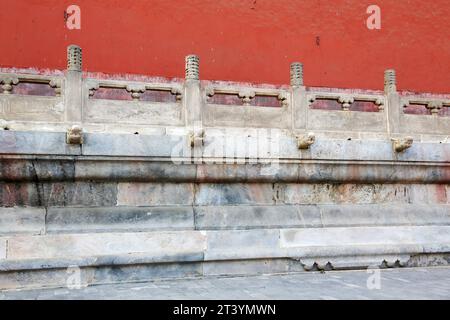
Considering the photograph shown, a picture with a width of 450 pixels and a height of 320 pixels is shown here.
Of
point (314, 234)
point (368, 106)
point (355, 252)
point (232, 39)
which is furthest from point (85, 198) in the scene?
point (368, 106)

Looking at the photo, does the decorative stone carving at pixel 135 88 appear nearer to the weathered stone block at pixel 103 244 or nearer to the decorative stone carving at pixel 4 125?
the decorative stone carving at pixel 4 125

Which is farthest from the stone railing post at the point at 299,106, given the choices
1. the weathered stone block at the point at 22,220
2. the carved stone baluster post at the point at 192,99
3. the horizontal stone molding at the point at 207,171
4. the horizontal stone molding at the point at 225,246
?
the weathered stone block at the point at 22,220

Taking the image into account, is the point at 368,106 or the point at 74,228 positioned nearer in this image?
the point at 74,228

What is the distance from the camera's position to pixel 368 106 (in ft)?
26.0

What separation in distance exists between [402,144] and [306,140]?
130cm

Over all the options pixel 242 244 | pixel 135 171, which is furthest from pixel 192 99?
pixel 242 244

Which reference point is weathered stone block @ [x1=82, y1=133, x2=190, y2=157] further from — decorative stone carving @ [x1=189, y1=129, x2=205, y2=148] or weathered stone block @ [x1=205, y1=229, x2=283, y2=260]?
weathered stone block @ [x1=205, y1=229, x2=283, y2=260]

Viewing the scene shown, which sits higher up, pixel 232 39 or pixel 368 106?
pixel 232 39

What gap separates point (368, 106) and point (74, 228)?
17.1 ft

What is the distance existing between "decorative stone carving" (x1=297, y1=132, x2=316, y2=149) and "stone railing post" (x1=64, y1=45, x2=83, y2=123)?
8.20ft

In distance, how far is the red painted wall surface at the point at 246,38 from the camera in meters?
6.88

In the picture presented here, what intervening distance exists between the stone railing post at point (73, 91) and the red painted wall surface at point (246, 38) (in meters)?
1.85
